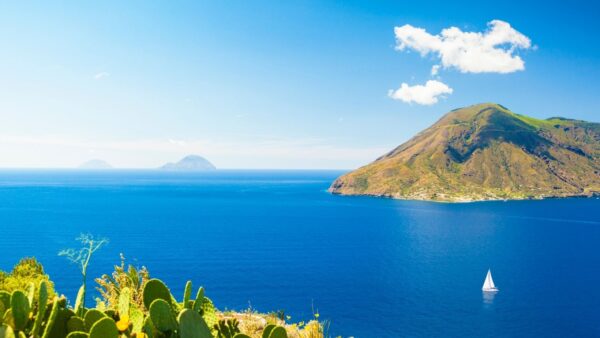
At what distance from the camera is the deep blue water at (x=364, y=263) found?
257 ft

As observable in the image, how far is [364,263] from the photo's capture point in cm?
11650

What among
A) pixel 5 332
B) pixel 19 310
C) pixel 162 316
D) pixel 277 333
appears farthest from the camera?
pixel 277 333

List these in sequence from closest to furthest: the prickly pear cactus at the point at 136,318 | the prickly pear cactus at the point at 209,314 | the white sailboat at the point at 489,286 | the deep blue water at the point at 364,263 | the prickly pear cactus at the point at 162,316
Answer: the prickly pear cactus at the point at 162,316, the prickly pear cactus at the point at 136,318, the prickly pear cactus at the point at 209,314, the deep blue water at the point at 364,263, the white sailboat at the point at 489,286

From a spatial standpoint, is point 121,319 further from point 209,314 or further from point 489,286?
point 489,286

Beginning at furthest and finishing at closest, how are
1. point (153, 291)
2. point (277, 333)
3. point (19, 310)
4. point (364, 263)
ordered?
1. point (364, 263)
2. point (153, 291)
3. point (277, 333)
4. point (19, 310)

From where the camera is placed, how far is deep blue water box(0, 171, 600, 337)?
7831 cm

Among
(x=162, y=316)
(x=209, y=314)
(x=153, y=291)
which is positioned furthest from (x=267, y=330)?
(x=153, y=291)

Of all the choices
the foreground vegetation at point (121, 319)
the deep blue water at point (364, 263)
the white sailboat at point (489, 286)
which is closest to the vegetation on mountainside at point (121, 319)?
the foreground vegetation at point (121, 319)

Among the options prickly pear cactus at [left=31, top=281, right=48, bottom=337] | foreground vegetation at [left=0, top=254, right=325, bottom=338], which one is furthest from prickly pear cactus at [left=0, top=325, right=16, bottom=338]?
prickly pear cactus at [left=31, top=281, right=48, bottom=337]

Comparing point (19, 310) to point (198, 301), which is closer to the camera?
point (19, 310)

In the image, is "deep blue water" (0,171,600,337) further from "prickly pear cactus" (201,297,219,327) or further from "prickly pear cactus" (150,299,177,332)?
"prickly pear cactus" (150,299,177,332)

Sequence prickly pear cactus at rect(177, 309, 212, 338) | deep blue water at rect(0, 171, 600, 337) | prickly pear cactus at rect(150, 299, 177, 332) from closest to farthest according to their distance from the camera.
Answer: prickly pear cactus at rect(177, 309, 212, 338)
prickly pear cactus at rect(150, 299, 177, 332)
deep blue water at rect(0, 171, 600, 337)

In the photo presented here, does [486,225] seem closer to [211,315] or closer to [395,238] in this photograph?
[395,238]

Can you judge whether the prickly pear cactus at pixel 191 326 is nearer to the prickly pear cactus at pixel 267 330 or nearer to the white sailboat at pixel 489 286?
the prickly pear cactus at pixel 267 330
